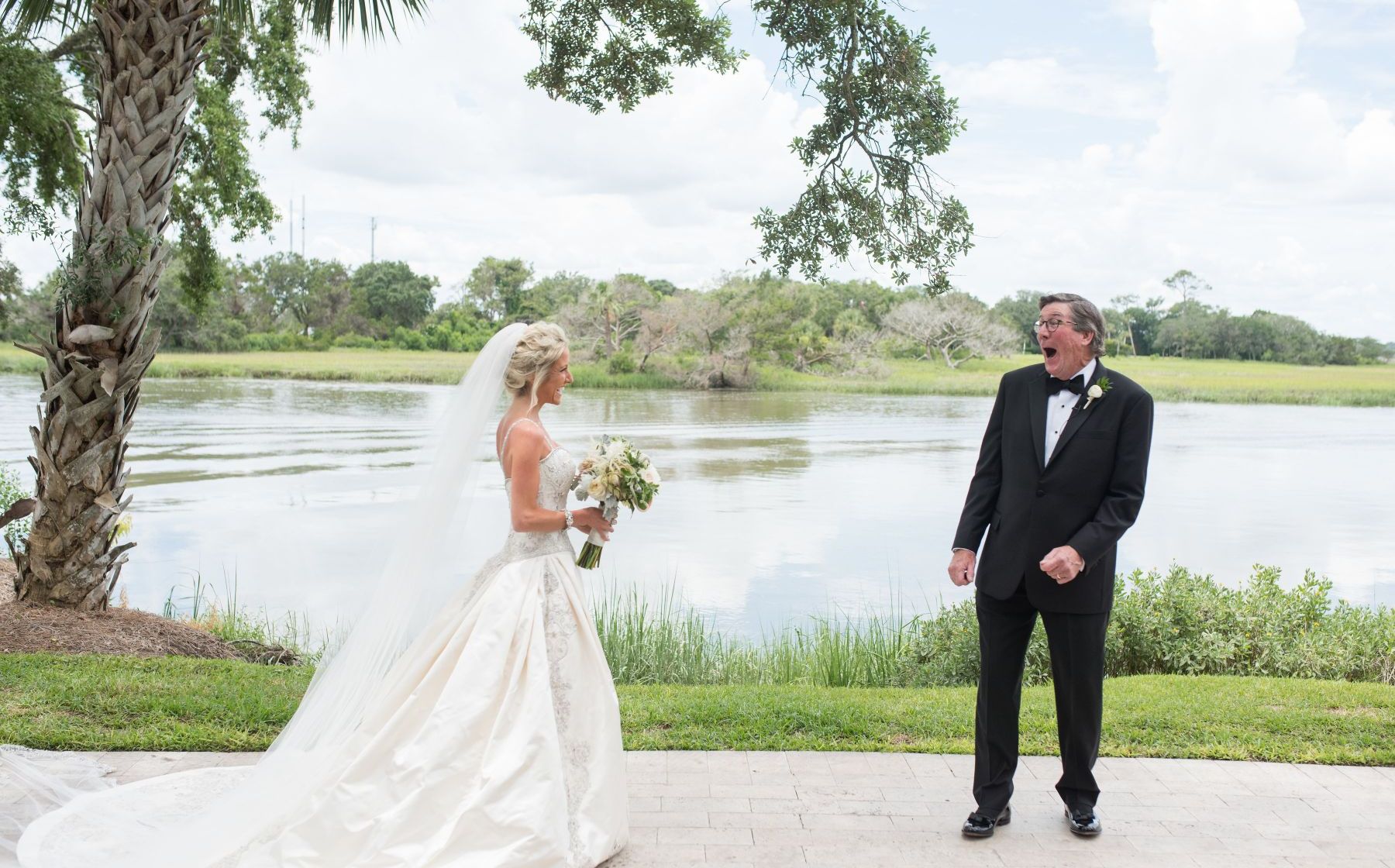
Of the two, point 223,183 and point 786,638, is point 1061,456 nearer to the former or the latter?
point 786,638

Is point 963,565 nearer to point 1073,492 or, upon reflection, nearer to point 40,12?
point 1073,492

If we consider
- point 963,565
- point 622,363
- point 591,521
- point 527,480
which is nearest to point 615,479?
point 591,521

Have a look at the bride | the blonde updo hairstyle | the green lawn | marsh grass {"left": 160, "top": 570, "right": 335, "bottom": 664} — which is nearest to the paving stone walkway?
the green lawn

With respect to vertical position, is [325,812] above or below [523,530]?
below

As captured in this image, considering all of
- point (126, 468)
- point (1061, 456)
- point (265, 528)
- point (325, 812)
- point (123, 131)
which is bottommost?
point (265, 528)

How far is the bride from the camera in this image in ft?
11.8

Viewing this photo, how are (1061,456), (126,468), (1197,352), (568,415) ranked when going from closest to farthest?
(1061,456)
(126,468)
(568,415)
(1197,352)

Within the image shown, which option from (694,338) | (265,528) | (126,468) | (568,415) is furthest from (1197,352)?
(126,468)

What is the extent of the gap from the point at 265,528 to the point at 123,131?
10658 mm

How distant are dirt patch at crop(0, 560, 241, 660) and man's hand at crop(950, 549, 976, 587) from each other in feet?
16.3

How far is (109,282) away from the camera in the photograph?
22.7ft

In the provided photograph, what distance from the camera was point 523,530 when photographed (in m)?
4.09

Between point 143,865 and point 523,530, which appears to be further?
point 523,530

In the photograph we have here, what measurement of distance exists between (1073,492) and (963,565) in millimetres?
506
